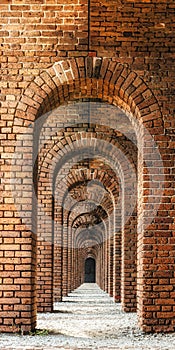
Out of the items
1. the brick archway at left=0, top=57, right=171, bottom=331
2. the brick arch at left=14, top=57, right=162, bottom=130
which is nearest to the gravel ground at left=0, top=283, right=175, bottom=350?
the brick archway at left=0, top=57, right=171, bottom=331

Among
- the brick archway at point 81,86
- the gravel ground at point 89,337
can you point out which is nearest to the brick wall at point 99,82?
the brick archway at point 81,86

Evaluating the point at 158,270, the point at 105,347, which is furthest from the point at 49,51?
the point at 105,347

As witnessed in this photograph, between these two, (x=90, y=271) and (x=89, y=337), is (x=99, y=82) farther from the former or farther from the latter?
(x=90, y=271)

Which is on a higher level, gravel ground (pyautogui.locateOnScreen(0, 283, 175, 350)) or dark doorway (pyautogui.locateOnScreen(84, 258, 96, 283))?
dark doorway (pyautogui.locateOnScreen(84, 258, 96, 283))

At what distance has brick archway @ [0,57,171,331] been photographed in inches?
333

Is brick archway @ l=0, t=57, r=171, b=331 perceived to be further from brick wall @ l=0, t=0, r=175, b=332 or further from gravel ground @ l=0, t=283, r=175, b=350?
gravel ground @ l=0, t=283, r=175, b=350

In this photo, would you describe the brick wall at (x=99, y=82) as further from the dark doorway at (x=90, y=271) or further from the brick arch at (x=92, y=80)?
the dark doorway at (x=90, y=271)

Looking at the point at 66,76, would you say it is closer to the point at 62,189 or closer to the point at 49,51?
the point at 49,51

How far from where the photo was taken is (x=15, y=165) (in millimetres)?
8609

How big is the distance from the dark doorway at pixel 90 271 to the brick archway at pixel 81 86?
48.8 m

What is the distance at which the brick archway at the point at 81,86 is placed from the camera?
8.47 metres

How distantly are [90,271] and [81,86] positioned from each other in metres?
50.2

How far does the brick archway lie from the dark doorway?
48.8 m

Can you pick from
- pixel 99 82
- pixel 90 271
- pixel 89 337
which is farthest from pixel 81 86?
pixel 90 271
